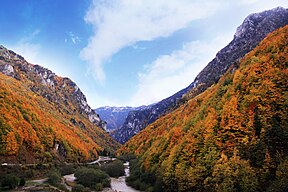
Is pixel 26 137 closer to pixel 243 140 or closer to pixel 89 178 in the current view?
pixel 89 178

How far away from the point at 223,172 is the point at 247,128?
39.9ft

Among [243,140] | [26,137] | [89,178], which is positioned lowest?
[89,178]

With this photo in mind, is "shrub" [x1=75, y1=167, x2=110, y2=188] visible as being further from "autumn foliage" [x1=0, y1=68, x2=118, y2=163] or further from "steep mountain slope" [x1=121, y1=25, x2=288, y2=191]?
"steep mountain slope" [x1=121, y1=25, x2=288, y2=191]

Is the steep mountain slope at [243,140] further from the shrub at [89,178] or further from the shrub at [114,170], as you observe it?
the shrub at [114,170]

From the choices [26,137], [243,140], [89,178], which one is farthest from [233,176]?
[26,137]

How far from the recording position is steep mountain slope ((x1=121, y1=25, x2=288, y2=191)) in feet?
162

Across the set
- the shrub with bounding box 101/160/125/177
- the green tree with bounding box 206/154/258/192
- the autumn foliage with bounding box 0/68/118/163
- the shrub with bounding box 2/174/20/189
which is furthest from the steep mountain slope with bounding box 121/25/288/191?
the autumn foliage with bounding box 0/68/118/163

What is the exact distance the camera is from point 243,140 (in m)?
57.1

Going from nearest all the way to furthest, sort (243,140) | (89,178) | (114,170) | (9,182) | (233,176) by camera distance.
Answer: (233,176) → (243,140) → (9,182) → (89,178) → (114,170)

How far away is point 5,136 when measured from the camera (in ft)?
315

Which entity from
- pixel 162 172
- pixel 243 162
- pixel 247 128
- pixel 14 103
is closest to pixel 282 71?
pixel 247 128

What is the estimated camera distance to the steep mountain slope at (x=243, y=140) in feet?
162

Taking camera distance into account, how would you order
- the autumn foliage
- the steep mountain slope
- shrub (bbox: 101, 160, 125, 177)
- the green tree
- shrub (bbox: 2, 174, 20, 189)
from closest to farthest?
1. the green tree
2. the steep mountain slope
3. shrub (bbox: 2, 174, 20, 189)
4. the autumn foliage
5. shrub (bbox: 101, 160, 125, 177)

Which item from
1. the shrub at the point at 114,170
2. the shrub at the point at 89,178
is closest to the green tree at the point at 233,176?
the shrub at the point at 89,178
